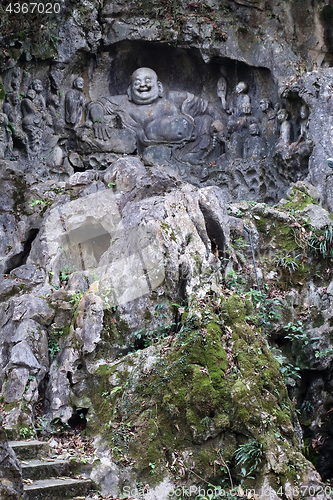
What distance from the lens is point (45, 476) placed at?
554 centimetres

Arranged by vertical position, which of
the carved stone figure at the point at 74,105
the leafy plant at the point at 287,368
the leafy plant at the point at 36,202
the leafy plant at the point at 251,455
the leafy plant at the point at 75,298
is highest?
the carved stone figure at the point at 74,105

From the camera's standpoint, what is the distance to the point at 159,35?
14016 millimetres

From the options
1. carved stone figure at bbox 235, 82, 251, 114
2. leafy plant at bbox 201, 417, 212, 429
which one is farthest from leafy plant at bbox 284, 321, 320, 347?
carved stone figure at bbox 235, 82, 251, 114

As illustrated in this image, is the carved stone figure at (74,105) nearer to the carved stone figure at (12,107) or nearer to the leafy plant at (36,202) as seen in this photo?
the carved stone figure at (12,107)

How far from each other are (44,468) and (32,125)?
29.3ft

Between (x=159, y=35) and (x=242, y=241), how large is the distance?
6833 mm

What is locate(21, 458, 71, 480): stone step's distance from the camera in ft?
17.8

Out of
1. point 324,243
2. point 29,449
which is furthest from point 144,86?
point 29,449

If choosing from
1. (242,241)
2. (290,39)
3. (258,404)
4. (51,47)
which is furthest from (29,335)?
(290,39)

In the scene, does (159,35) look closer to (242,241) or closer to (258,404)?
(242,241)

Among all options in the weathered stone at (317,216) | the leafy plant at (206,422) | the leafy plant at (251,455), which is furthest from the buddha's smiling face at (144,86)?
the leafy plant at (251,455)

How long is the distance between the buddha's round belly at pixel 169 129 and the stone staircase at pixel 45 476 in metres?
9.21

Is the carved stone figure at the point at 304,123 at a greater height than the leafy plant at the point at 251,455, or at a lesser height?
greater

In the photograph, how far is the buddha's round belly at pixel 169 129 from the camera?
13.9 metres
